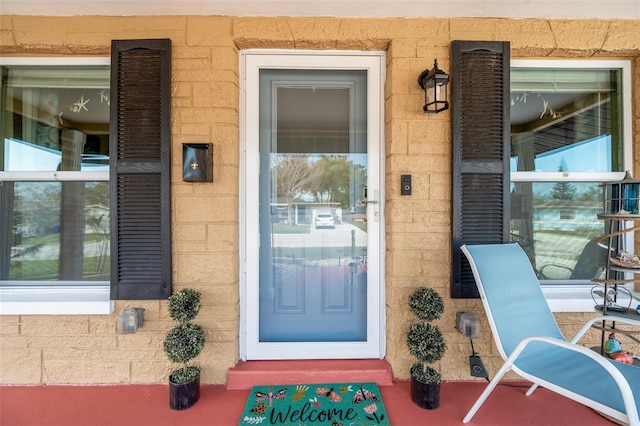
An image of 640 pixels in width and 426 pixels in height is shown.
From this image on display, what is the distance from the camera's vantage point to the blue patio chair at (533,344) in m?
1.47

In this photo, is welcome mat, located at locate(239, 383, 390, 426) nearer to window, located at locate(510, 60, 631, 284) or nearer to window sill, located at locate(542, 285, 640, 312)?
window sill, located at locate(542, 285, 640, 312)

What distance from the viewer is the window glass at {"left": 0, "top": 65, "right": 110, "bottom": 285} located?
2.25 m

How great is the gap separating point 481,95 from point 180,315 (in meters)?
2.52

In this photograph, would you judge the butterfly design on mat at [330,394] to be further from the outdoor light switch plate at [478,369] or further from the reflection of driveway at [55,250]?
the reflection of driveway at [55,250]

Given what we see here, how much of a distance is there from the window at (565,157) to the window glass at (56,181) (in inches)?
125

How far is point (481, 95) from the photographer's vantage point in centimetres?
214

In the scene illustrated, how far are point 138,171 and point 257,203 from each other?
32.8 inches

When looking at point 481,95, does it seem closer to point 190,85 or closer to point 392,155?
point 392,155

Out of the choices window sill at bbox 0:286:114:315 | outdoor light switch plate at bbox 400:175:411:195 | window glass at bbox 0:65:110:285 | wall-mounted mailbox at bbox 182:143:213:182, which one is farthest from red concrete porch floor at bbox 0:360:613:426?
wall-mounted mailbox at bbox 182:143:213:182

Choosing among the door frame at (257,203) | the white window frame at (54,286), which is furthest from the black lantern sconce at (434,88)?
the white window frame at (54,286)

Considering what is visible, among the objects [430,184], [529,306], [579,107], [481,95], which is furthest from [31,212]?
[579,107]

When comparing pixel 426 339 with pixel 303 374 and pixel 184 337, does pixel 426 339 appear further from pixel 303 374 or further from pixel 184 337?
pixel 184 337

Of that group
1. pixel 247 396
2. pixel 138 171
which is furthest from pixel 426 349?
pixel 138 171

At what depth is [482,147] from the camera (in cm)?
213
